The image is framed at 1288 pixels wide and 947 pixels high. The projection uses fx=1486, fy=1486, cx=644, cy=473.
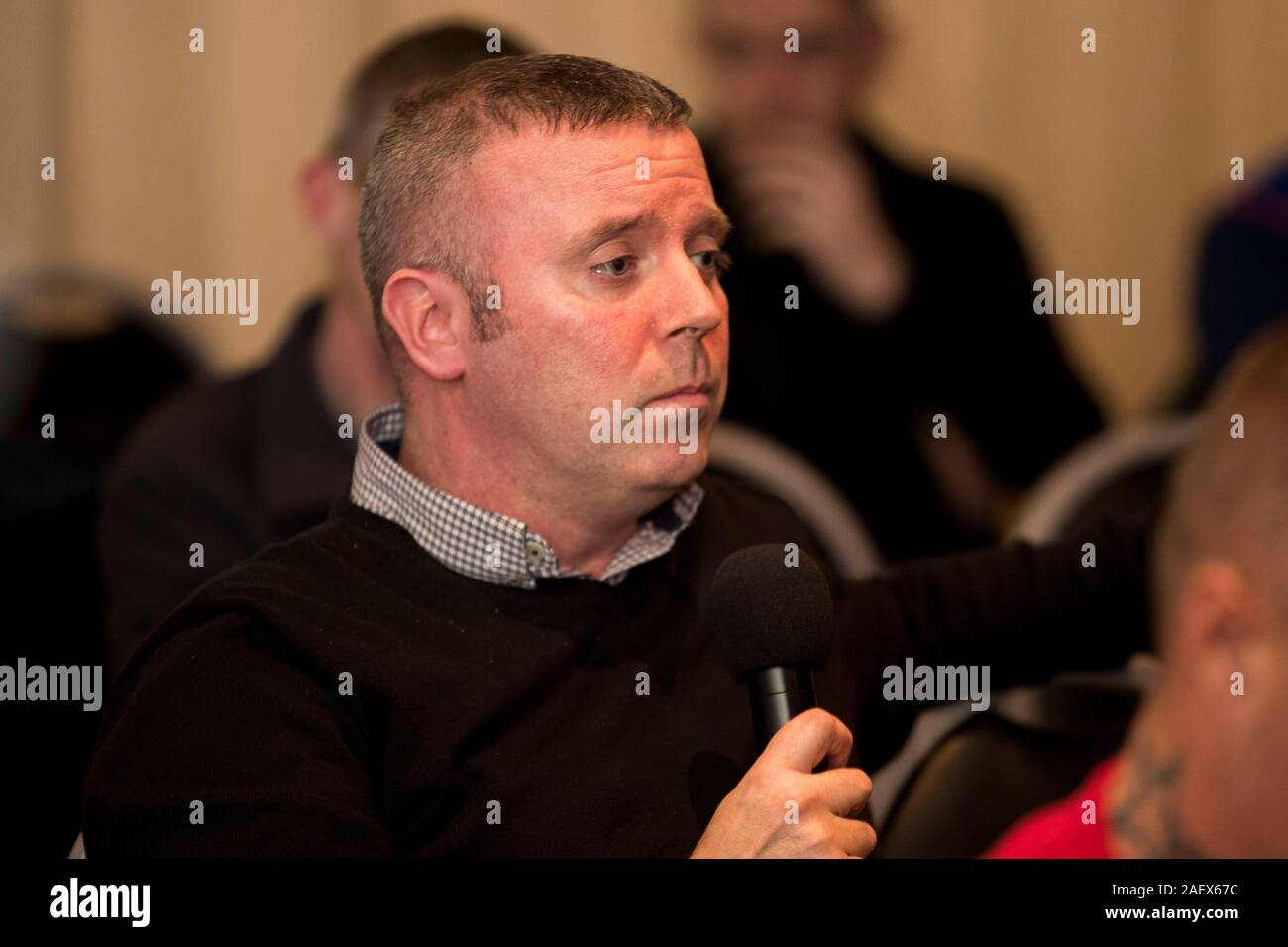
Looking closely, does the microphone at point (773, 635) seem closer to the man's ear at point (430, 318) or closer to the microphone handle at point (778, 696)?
the microphone handle at point (778, 696)

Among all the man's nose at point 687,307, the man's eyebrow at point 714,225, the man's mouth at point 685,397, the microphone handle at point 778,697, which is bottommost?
the microphone handle at point 778,697

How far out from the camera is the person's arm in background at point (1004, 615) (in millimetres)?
1313

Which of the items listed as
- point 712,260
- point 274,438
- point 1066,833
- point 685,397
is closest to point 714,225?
point 712,260

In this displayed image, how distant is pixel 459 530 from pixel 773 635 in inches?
10.5

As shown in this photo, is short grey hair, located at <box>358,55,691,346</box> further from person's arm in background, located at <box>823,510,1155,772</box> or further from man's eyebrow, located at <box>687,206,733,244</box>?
person's arm in background, located at <box>823,510,1155,772</box>

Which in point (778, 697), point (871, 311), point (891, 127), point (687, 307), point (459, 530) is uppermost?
point (891, 127)

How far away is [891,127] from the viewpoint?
268cm

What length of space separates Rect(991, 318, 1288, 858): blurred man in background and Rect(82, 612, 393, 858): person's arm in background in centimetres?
55

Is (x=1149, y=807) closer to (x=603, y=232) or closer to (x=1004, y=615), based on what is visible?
(x=1004, y=615)

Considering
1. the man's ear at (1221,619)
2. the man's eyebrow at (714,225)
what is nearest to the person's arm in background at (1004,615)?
the man's ear at (1221,619)

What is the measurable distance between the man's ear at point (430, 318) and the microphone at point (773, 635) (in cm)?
28

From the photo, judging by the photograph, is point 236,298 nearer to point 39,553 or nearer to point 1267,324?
point 39,553

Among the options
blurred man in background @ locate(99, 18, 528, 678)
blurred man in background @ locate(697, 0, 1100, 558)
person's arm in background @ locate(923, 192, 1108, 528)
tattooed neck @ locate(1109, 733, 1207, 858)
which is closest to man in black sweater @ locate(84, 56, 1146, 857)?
tattooed neck @ locate(1109, 733, 1207, 858)
